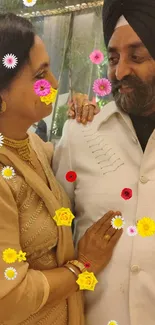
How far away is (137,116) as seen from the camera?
76 cm

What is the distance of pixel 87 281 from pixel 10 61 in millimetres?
381

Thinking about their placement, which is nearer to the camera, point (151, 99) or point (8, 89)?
point (8, 89)

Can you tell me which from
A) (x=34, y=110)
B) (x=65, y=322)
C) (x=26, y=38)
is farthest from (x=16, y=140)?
(x=65, y=322)

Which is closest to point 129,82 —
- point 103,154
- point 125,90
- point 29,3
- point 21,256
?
point 125,90

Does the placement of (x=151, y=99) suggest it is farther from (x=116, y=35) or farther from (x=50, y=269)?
(x=50, y=269)

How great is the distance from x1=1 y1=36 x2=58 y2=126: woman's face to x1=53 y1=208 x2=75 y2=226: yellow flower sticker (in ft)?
0.53

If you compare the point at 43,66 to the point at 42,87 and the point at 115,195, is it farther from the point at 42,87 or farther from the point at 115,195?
the point at 115,195

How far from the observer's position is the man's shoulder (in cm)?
77

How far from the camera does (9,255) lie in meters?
0.60

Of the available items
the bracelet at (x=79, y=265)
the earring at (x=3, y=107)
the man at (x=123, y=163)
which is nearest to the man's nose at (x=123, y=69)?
the man at (x=123, y=163)

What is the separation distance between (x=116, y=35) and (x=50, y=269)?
0.42 metres

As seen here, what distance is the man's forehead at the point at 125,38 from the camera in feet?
2.27

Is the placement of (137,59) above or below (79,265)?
above

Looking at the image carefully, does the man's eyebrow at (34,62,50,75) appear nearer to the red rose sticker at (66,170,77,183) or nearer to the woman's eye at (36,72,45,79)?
the woman's eye at (36,72,45,79)
